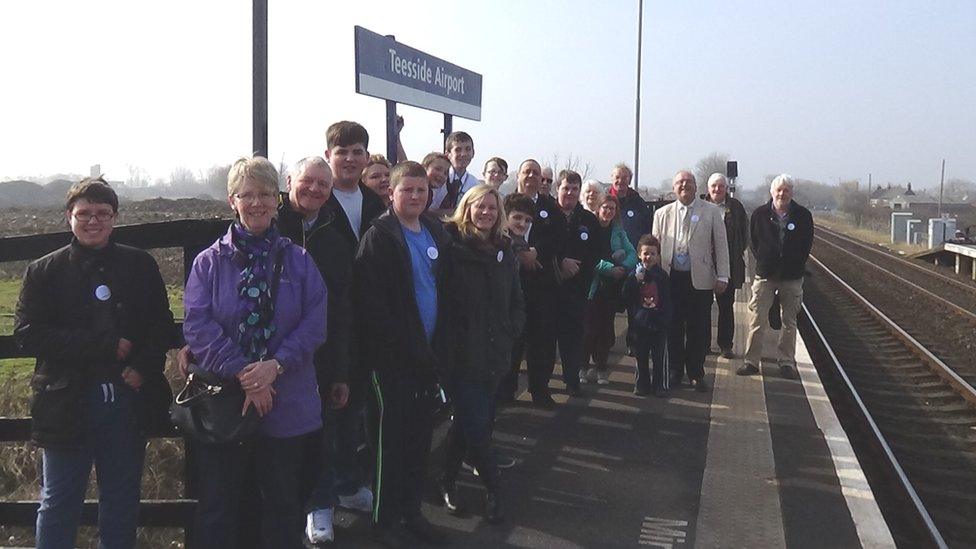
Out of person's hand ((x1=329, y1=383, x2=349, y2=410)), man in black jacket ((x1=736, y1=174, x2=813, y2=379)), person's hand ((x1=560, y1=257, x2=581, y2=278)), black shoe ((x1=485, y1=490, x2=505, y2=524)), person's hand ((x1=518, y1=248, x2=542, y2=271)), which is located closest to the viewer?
person's hand ((x1=329, y1=383, x2=349, y2=410))

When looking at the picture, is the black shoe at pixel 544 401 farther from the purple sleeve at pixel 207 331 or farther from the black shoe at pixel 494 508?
the purple sleeve at pixel 207 331

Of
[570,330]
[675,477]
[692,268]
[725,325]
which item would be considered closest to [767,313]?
[725,325]

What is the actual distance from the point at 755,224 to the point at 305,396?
5.69 metres

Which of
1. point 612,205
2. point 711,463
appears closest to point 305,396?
point 711,463

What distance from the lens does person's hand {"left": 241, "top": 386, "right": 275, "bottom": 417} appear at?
10.2ft

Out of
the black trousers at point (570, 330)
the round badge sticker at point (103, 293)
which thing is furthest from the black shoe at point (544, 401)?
the round badge sticker at point (103, 293)

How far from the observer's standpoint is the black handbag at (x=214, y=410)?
310cm

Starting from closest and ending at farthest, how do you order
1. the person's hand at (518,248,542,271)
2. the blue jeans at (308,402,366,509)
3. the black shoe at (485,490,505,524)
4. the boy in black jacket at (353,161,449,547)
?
1. the boy in black jacket at (353,161,449,547)
2. the blue jeans at (308,402,366,509)
3. the black shoe at (485,490,505,524)
4. the person's hand at (518,248,542,271)

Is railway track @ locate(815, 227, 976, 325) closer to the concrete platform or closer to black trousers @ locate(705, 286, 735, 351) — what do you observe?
black trousers @ locate(705, 286, 735, 351)

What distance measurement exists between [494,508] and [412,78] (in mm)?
3845

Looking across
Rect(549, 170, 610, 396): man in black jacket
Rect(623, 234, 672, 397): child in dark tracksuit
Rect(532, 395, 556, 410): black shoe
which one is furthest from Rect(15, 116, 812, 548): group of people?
Rect(623, 234, 672, 397): child in dark tracksuit

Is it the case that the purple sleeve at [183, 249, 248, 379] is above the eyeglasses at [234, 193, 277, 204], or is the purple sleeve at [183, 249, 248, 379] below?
below

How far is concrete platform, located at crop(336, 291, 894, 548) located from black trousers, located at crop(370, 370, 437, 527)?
26cm

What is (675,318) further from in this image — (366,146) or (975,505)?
(366,146)
